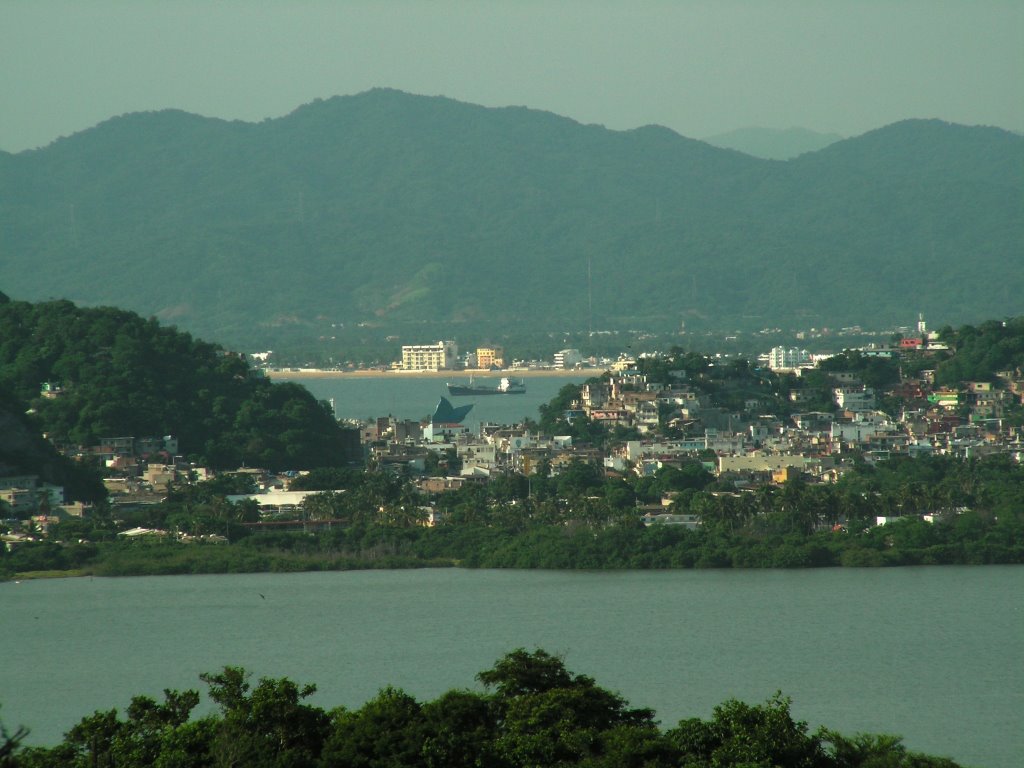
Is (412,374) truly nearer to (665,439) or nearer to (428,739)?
(665,439)

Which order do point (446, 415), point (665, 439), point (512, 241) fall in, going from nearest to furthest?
1. point (665, 439)
2. point (446, 415)
3. point (512, 241)

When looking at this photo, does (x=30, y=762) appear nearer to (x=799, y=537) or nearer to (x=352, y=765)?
(x=352, y=765)

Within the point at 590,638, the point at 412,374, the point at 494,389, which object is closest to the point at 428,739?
the point at 590,638

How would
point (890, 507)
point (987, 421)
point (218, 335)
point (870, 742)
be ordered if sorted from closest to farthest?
1. point (870, 742)
2. point (890, 507)
3. point (987, 421)
4. point (218, 335)

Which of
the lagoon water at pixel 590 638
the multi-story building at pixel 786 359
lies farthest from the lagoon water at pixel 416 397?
the lagoon water at pixel 590 638

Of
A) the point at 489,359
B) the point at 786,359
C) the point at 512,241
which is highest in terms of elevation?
the point at 512,241

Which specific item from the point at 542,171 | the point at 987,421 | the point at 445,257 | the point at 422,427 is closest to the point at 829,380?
the point at 987,421
